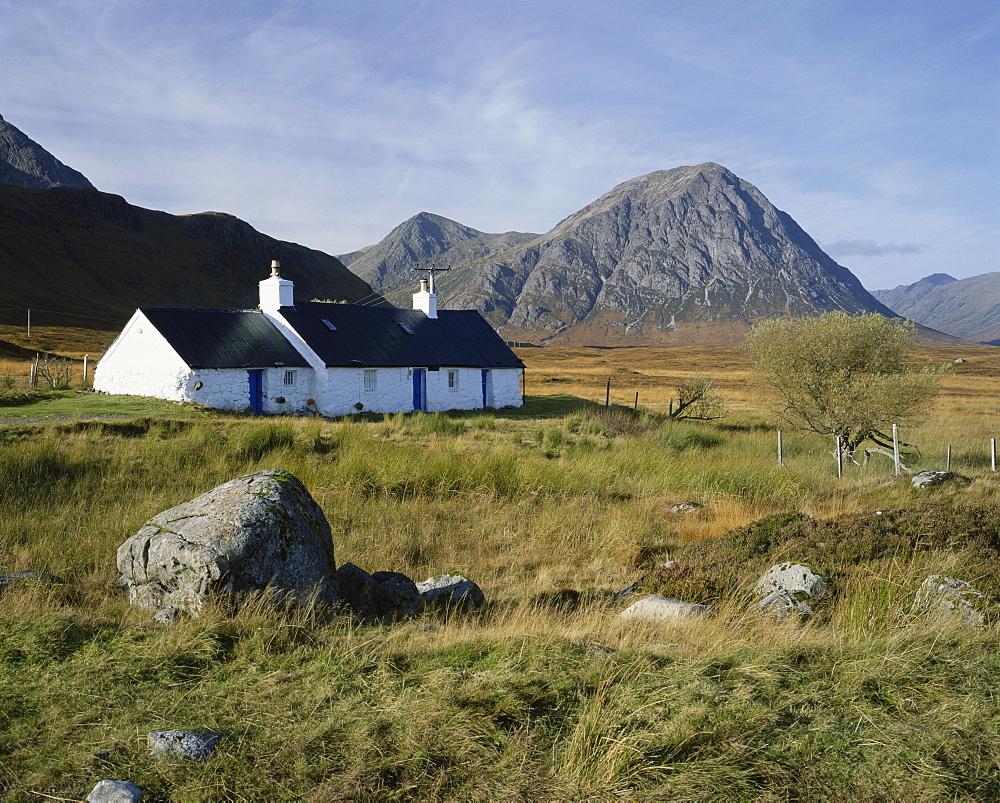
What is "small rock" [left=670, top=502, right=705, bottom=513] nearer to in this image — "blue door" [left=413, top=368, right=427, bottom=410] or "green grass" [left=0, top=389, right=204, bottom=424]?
"green grass" [left=0, top=389, right=204, bottom=424]

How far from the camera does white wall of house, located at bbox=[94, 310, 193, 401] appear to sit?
27.6 metres

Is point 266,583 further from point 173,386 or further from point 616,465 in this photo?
point 173,386

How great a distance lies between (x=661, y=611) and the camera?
6.37 m

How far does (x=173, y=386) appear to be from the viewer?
2764 cm

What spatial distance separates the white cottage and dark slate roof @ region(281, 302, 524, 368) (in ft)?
0.19

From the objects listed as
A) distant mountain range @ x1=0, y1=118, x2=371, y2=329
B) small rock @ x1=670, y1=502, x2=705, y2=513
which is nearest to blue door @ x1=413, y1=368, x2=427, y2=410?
small rock @ x1=670, y1=502, x2=705, y2=513

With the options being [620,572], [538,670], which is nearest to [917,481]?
[620,572]

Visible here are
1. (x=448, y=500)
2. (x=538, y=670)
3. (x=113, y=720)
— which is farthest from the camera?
(x=448, y=500)

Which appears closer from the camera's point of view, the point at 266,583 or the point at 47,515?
the point at 266,583

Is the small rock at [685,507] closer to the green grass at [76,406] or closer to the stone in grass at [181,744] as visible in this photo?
the stone in grass at [181,744]

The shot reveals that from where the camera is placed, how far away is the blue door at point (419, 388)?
110 ft

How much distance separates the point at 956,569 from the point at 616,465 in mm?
8298

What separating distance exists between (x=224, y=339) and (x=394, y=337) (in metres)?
8.04

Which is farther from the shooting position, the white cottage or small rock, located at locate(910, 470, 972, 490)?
the white cottage
